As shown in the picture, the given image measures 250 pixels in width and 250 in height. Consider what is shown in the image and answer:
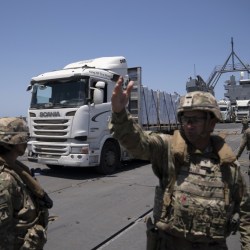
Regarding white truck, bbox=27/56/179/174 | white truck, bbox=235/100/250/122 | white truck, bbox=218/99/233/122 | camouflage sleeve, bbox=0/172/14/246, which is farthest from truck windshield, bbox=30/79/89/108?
white truck, bbox=235/100/250/122

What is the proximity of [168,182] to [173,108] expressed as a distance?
13957 millimetres

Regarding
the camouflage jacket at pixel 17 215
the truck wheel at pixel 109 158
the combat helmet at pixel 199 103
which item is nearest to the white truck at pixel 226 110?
the truck wheel at pixel 109 158

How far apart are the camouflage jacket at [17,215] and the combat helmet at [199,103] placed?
1.15m

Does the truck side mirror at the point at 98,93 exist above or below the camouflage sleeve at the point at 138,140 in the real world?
above

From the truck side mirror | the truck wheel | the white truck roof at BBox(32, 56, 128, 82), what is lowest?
the truck wheel

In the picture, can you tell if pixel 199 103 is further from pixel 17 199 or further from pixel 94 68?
pixel 94 68

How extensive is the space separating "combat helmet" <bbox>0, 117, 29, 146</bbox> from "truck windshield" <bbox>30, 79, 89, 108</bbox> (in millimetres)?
7046

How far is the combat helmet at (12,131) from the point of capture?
2.53 metres

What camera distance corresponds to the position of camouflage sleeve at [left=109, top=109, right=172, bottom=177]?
2154mm

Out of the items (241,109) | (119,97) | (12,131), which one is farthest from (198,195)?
(241,109)

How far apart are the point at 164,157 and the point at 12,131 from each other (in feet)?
3.49

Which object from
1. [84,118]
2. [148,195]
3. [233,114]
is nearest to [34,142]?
[84,118]

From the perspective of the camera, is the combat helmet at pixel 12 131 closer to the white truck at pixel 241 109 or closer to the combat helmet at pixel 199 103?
the combat helmet at pixel 199 103

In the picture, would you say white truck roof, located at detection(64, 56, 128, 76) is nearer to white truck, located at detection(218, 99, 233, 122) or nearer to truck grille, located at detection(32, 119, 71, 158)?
truck grille, located at detection(32, 119, 71, 158)
